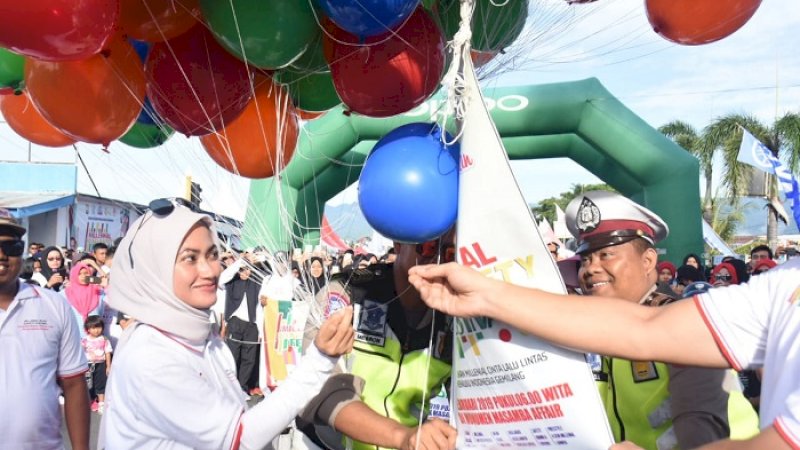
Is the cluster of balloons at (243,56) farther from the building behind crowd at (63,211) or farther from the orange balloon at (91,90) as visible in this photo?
the building behind crowd at (63,211)

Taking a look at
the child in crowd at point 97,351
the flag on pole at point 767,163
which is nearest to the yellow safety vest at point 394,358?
the flag on pole at point 767,163

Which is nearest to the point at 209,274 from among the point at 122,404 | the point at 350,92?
the point at 122,404

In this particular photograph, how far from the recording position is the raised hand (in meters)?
1.98

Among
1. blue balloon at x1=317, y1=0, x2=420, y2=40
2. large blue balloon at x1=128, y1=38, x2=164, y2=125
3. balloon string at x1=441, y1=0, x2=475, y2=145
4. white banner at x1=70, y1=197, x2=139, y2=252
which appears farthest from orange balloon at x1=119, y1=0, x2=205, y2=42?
white banner at x1=70, y1=197, x2=139, y2=252

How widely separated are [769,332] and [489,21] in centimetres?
147

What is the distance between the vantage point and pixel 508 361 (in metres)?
1.77

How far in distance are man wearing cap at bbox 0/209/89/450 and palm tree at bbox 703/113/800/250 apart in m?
18.7

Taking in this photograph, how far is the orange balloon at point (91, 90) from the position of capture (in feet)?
8.20

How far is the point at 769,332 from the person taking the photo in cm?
146

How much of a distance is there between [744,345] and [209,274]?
1.50 m

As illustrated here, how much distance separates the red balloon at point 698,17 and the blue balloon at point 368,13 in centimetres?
90

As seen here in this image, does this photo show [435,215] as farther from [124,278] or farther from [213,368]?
[124,278]

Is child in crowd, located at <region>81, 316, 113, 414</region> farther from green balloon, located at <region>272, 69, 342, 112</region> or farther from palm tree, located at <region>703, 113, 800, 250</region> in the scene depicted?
palm tree, located at <region>703, 113, 800, 250</region>

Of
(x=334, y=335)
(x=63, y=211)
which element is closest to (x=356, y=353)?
(x=334, y=335)
